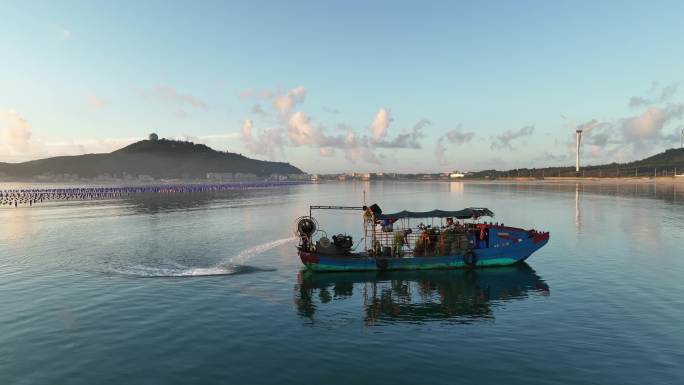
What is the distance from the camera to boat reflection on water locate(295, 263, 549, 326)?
25.2 metres

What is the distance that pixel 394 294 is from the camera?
29.7 meters

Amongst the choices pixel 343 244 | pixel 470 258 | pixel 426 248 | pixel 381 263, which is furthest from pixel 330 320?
pixel 470 258

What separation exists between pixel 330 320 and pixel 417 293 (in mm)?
8628

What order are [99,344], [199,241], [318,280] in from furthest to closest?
[199,241]
[318,280]
[99,344]

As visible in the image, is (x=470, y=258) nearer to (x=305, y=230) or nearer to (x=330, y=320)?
(x=305, y=230)

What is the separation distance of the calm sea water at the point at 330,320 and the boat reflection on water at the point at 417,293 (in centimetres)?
16

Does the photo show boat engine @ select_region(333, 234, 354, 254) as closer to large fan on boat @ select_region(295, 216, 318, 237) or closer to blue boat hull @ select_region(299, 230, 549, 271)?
blue boat hull @ select_region(299, 230, 549, 271)

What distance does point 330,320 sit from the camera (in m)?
24.3

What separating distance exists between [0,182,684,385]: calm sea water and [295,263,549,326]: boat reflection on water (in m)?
0.16

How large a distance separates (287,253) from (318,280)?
495 inches

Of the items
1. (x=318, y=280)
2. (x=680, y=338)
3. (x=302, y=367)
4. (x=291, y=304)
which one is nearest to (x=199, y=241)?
(x=318, y=280)

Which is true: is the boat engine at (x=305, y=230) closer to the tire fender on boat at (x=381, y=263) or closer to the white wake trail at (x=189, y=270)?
the white wake trail at (x=189, y=270)

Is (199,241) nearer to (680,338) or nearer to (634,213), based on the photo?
(680,338)

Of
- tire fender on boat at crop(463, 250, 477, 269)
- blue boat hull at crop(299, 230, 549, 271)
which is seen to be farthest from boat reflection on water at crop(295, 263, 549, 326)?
tire fender on boat at crop(463, 250, 477, 269)
